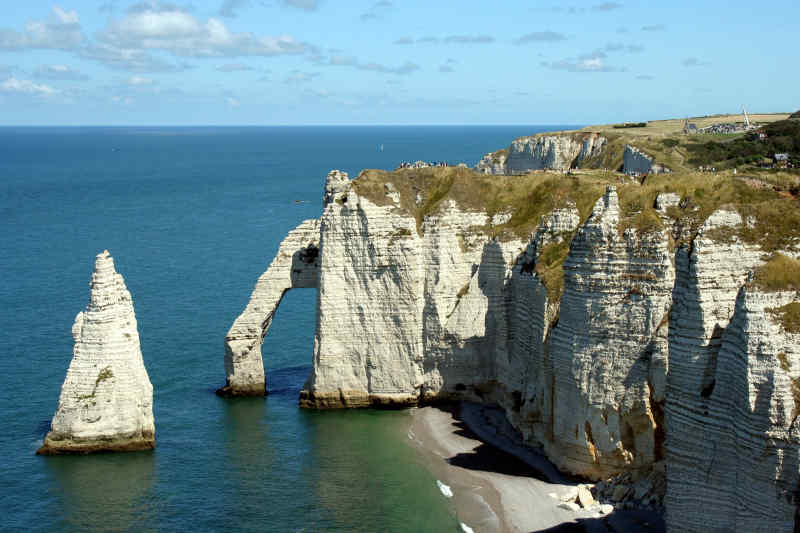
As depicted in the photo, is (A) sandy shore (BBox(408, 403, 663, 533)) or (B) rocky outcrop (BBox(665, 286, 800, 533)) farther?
(A) sandy shore (BBox(408, 403, 663, 533))

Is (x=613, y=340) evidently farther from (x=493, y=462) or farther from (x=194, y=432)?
(x=194, y=432)

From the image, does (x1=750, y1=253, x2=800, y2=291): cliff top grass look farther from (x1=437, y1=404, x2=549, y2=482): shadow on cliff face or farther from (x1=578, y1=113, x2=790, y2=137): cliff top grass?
(x1=578, y1=113, x2=790, y2=137): cliff top grass

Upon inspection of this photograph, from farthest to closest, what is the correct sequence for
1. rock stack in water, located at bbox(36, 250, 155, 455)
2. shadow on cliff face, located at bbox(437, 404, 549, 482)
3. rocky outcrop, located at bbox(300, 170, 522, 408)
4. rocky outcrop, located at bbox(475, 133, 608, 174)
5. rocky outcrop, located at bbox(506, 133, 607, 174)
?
rocky outcrop, located at bbox(506, 133, 607, 174)
rocky outcrop, located at bbox(475, 133, 608, 174)
rocky outcrop, located at bbox(300, 170, 522, 408)
rock stack in water, located at bbox(36, 250, 155, 455)
shadow on cliff face, located at bbox(437, 404, 549, 482)

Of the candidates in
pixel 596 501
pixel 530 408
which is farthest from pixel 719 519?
pixel 530 408

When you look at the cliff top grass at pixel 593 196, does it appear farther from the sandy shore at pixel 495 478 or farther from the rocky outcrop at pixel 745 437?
the sandy shore at pixel 495 478

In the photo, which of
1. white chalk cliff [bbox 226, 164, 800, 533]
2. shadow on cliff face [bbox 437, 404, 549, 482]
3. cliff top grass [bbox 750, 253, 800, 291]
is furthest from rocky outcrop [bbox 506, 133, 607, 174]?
cliff top grass [bbox 750, 253, 800, 291]

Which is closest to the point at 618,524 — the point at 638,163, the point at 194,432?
the point at 194,432

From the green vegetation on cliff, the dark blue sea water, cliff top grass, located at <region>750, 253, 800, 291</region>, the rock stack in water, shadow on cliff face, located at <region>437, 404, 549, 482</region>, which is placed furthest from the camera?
the green vegetation on cliff

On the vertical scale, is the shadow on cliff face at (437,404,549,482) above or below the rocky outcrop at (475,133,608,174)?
below
